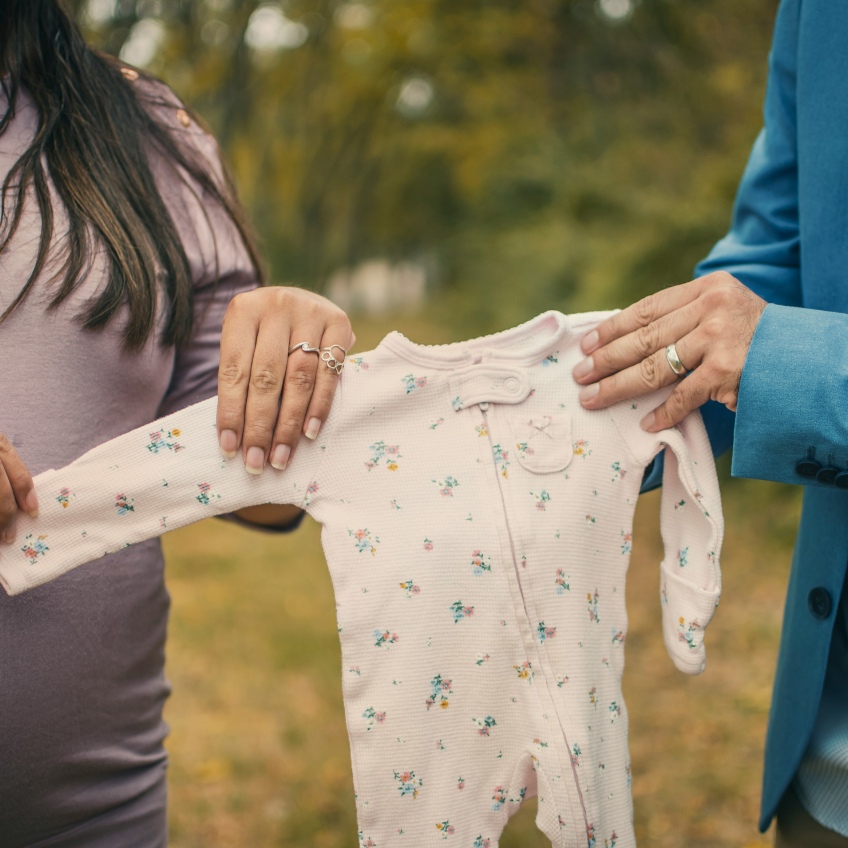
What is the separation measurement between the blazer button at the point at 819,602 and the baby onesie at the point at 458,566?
0.67 ft

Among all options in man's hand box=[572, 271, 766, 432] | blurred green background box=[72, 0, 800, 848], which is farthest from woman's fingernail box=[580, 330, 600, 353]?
blurred green background box=[72, 0, 800, 848]

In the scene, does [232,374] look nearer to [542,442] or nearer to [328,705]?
[542,442]

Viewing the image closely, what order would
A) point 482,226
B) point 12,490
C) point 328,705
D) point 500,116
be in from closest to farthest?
1. point 12,490
2. point 328,705
3. point 500,116
4. point 482,226

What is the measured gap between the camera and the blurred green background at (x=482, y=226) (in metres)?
3.96

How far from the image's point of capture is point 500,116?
13703mm

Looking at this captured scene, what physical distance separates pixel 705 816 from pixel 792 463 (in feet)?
8.74

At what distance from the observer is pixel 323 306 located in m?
1.53

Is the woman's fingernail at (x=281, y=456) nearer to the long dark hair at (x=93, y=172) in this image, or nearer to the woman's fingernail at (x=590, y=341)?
the long dark hair at (x=93, y=172)

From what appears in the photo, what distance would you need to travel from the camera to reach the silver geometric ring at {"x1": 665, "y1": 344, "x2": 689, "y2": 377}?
60.4 inches

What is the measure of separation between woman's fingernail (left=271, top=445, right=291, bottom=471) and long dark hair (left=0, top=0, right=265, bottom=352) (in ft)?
1.05

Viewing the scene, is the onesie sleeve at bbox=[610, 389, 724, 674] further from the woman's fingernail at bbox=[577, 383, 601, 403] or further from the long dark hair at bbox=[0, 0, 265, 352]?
the long dark hair at bbox=[0, 0, 265, 352]

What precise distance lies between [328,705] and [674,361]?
353 centimetres

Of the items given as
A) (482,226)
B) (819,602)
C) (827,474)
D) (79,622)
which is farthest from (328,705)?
(482,226)

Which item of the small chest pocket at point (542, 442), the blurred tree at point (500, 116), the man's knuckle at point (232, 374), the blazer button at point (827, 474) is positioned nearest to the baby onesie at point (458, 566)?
the small chest pocket at point (542, 442)
